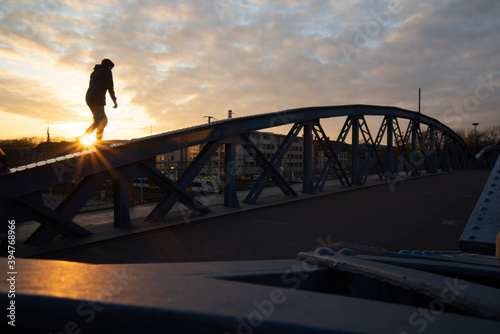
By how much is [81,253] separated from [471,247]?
17.3 ft

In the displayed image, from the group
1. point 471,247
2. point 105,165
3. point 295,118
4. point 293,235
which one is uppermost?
point 295,118

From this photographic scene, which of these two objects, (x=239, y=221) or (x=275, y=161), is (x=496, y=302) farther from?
(x=275, y=161)

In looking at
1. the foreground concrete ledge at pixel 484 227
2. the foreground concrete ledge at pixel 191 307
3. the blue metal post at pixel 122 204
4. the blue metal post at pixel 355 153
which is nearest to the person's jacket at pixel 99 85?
the blue metal post at pixel 122 204

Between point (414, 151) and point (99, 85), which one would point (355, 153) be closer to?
point (414, 151)

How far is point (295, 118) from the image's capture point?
11953mm

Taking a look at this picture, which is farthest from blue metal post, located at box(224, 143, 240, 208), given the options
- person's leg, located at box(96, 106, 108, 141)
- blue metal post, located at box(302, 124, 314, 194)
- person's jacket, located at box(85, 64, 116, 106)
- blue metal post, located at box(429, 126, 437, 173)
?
blue metal post, located at box(429, 126, 437, 173)

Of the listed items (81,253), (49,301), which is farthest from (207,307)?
(81,253)

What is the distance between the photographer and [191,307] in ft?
2.96

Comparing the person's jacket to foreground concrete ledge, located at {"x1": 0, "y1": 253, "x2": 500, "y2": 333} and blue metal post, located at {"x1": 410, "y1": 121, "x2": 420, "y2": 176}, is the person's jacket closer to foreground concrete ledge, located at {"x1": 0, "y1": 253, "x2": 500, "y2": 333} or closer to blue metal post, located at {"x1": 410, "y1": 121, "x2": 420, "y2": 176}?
foreground concrete ledge, located at {"x1": 0, "y1": 253, "x2": 500, "y2": 333}

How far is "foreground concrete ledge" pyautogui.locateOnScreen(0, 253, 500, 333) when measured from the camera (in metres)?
0.83

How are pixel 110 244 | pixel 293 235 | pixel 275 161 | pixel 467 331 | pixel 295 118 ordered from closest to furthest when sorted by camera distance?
1. pixel 467 331
2. pixel 110 244
3. pixel 293 235
4. pixel 275 161
5. pixel 295 118

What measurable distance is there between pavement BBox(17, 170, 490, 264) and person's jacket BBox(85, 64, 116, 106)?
2.73m

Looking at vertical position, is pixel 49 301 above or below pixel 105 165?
below

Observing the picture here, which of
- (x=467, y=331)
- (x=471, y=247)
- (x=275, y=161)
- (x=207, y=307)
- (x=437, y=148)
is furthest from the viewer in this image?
(x=437, y=148)
